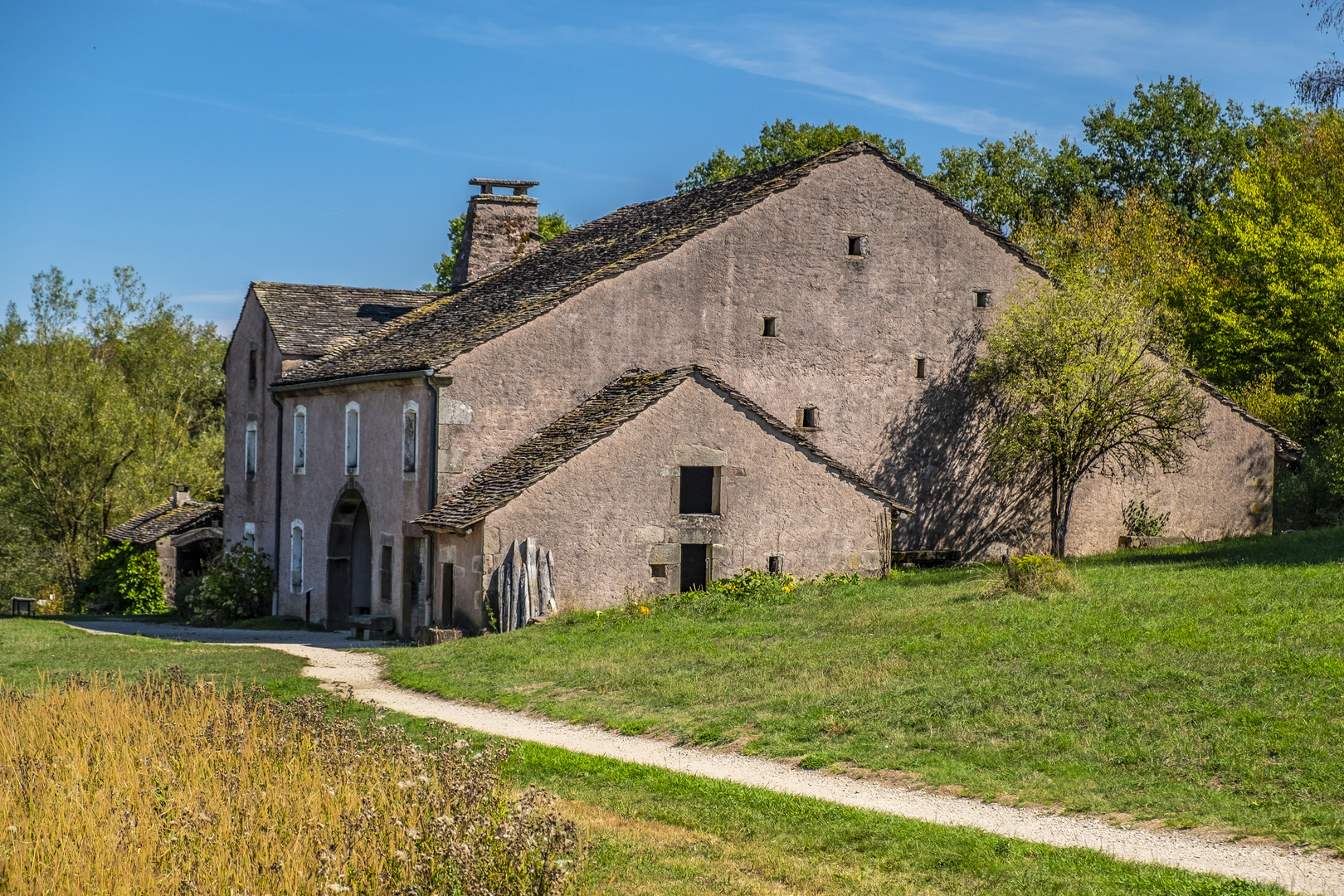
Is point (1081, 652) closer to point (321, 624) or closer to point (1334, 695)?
point (1334, 695)

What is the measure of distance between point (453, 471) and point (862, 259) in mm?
10318

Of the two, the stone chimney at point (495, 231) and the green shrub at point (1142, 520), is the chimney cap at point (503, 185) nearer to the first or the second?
the stone chimney at point (495, 231)

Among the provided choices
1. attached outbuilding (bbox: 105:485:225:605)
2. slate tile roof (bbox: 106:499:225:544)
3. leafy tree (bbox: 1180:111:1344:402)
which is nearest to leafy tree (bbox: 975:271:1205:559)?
leafy tree (bbox: 1180:111:1344:402)

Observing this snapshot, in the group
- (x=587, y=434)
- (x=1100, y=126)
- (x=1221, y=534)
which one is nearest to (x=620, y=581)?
(x=587, y=434)

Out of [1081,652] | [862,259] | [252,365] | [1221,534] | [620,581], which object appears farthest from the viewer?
[252,365]

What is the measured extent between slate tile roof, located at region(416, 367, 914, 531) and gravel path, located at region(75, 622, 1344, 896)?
4785 mm

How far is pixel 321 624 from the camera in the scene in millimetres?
28734

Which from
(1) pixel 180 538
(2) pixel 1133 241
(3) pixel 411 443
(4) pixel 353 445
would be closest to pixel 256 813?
(3) pixel 411 443

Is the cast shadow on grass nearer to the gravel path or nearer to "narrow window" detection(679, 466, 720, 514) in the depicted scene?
"narrow window" detection(679, 466, 720, 514)

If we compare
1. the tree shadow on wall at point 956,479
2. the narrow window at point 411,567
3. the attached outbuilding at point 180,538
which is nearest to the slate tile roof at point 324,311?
the narrow window at point 411,567

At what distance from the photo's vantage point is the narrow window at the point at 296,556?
3042 cm

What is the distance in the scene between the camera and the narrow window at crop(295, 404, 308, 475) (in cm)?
3039

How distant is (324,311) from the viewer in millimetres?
33000

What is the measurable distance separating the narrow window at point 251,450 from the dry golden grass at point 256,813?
23051mm
